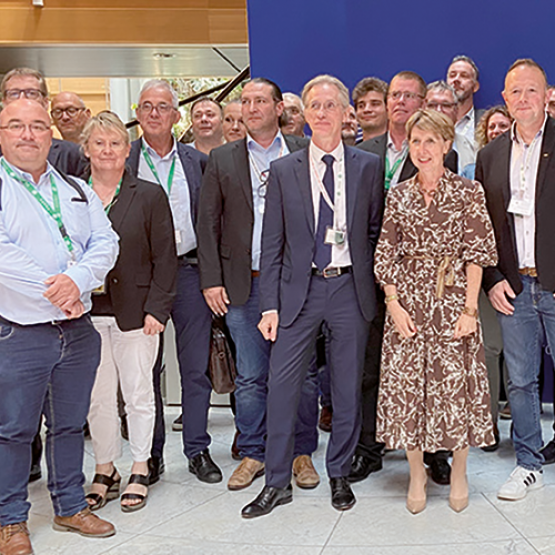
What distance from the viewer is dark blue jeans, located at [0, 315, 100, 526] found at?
2.98m

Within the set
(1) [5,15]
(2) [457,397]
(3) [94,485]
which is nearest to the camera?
(2) [457,397]

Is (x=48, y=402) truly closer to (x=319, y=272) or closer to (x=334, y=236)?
(x=319, y=272)

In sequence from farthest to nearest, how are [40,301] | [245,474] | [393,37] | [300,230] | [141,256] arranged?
[393,37] → [245,474] → [141,256] → [300,230] → [40,301]

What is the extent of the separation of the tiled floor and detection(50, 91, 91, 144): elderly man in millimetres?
1959

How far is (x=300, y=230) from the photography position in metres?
3.47

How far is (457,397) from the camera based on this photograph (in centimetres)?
336

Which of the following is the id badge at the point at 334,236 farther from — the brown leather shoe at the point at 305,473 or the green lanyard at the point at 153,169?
the brown leather shoe at the point at 305,473

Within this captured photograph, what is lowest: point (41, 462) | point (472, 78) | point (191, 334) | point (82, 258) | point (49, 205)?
point (41, 462)

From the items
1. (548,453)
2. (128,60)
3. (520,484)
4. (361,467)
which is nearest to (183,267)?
(361,467)

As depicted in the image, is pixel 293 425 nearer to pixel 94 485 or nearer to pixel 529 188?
pixel 94 485

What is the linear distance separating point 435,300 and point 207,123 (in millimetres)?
2103

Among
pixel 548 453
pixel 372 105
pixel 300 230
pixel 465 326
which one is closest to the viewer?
pixel 465 326

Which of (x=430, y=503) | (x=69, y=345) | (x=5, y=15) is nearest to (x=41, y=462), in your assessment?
(x=69, y=345)

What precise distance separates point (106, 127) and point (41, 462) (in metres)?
1.98
